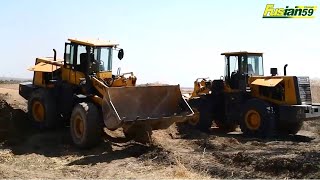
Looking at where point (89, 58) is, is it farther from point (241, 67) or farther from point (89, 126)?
point (241, 67)

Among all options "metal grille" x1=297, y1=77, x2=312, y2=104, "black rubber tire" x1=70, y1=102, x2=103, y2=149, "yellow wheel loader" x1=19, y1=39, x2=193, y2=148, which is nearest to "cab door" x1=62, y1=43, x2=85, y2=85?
"yellow wheel loader" x1=19, y1=39, x2=193, y2=148

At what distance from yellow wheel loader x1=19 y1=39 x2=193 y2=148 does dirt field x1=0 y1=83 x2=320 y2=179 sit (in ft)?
1.53

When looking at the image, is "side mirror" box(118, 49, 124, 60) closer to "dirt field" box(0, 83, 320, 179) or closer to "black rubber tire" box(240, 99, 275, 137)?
"dirt field" box(0, 83, 320, 179)

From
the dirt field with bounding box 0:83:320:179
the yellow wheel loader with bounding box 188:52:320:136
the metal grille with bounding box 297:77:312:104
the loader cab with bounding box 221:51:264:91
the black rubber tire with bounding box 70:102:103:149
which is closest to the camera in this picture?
the dirt field with bounding box 0:83:320:179

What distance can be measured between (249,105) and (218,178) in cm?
669

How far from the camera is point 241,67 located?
1625cm

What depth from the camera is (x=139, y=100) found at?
1214 cm

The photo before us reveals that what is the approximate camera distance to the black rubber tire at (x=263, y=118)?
559 inches

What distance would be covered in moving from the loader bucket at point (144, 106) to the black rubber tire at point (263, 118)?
3140 mm

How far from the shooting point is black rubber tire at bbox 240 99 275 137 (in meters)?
14.2

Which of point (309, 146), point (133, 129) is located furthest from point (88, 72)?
point (309, 146)

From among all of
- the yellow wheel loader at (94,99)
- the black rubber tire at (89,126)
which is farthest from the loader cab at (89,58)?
the black rubber tire at (89,126)

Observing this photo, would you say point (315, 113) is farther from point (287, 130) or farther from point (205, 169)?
point (205, 169)

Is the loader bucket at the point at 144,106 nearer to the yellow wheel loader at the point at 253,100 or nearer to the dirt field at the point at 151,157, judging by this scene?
the dirt field at the point at 151,157
